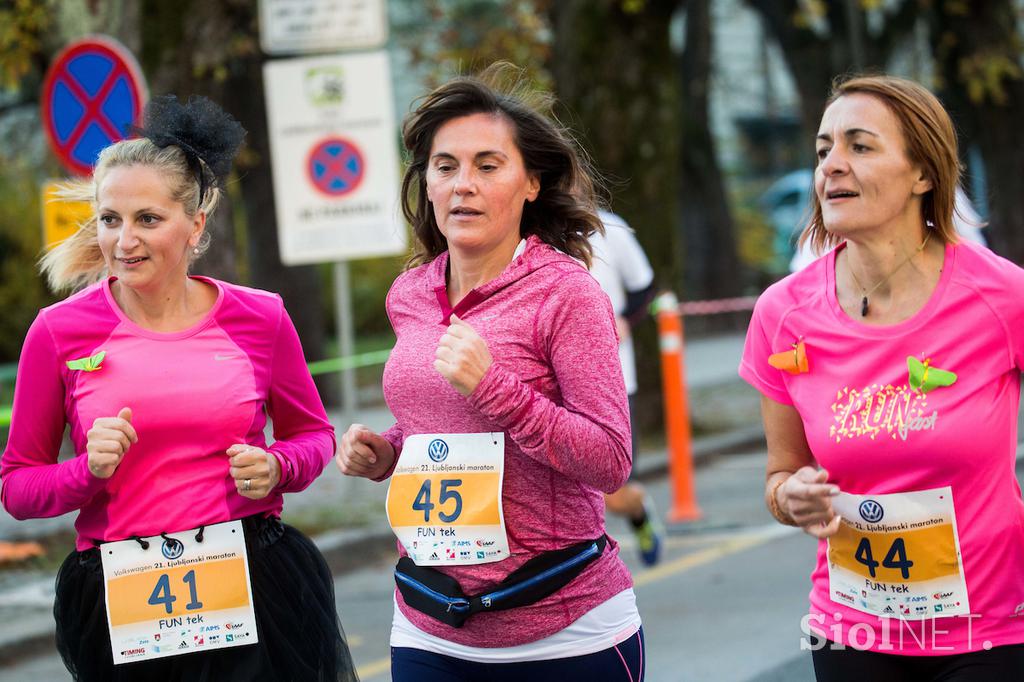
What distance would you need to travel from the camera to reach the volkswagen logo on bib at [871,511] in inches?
120

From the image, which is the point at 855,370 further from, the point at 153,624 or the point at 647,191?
the point at 647,191

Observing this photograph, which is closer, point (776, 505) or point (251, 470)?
point (776, 505)

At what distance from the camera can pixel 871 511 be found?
3.07 m

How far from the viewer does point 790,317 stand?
3.22m

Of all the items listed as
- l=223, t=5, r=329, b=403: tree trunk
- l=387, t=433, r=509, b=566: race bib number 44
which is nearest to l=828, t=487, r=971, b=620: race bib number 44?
l=387, t=433, r=509, b=566: race bib number 44

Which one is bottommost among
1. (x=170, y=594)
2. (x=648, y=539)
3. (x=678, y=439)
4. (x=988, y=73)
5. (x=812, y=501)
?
(x=648, y=539)

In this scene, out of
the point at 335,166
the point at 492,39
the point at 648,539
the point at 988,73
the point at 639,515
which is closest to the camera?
the point at 639,515

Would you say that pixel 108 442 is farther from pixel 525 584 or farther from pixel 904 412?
pixel 904 412

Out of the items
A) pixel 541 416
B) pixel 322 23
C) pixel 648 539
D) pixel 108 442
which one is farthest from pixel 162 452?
pixel 322 23

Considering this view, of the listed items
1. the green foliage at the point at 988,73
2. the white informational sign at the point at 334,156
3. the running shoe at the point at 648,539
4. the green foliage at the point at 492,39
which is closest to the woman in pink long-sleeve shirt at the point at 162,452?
the running shoe at the point at 648,539

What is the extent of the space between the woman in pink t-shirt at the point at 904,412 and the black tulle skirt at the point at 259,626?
111 centimetres

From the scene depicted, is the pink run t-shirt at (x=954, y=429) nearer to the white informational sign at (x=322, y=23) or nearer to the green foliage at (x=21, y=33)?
the white informational sign at (x=322, y=23)

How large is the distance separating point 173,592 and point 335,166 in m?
6.74

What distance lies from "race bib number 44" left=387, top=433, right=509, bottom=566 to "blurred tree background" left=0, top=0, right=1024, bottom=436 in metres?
1.18
